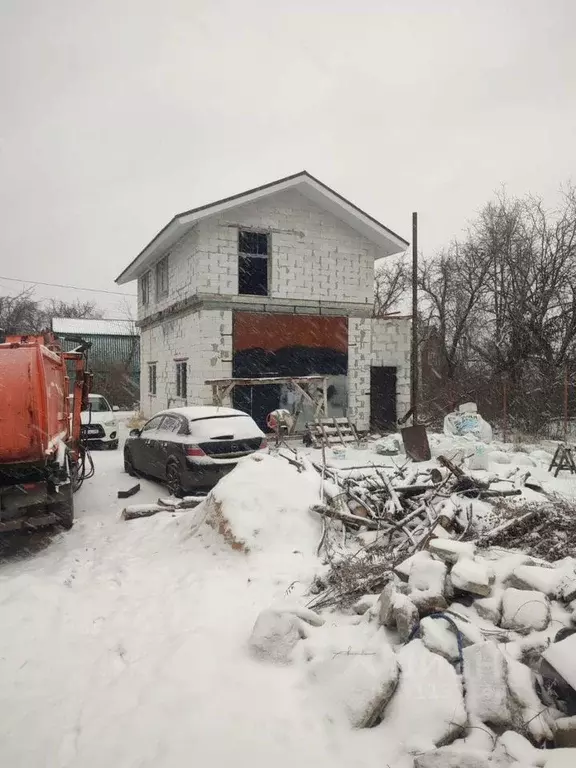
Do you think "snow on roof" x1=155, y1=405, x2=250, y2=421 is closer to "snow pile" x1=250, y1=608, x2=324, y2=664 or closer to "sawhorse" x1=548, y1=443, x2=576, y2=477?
"snow pile" x1=250, y1=608, x2=324, y2=664

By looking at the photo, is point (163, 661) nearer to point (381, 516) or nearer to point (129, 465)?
point (381, 516)

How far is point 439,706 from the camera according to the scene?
2.81 metres

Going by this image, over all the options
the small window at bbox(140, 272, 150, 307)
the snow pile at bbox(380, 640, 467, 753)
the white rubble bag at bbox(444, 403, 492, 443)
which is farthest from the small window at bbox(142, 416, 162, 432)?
the small window at bbox(140, 272, 150, 307)

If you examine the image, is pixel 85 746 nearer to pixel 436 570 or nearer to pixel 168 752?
pixel 168 752

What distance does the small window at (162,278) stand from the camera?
1723 centimetres

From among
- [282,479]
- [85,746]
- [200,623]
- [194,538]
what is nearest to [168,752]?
[85,746]

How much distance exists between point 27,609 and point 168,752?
2412 millimetres

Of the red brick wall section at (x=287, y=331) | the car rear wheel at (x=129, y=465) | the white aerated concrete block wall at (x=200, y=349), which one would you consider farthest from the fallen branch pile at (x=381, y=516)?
the red brick wall section at (x=287, y=331)

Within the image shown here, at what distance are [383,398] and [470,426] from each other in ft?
14.4

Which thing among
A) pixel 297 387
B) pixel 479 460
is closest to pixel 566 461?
pixel 479 460

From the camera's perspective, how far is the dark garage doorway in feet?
54.5

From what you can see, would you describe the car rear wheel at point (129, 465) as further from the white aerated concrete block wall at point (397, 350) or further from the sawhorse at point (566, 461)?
the white aerated concrete block wall at point (397, 350)

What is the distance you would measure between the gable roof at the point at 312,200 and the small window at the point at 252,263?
1159 millimetres

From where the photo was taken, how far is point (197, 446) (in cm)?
824
